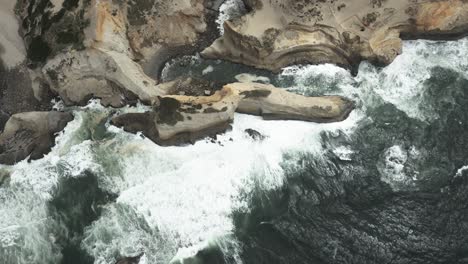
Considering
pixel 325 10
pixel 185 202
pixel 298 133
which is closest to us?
pixel 185 202

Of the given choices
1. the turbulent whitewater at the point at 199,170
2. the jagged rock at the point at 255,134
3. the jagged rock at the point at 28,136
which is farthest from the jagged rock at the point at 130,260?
the jagged rock at the point at 255,134

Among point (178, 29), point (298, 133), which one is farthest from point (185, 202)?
point (178, 29)

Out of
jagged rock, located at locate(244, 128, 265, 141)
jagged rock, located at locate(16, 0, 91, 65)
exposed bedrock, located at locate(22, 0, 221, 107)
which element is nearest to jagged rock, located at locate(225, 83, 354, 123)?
jagged rock, located at locate(244, 128, 265, 141)

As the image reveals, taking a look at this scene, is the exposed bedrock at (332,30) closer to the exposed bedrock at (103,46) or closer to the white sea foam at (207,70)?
the white sea foam at (207,70)

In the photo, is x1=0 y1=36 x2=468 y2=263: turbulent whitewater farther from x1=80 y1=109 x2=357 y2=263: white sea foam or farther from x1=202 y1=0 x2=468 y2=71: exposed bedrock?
x1=202 y1=0 x2=468 y2=71: exposed bedrock

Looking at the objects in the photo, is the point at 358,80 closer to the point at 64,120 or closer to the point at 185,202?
the point at 185,202

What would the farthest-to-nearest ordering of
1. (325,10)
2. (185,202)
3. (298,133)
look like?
(325,10)
(298,133)
(185,202)

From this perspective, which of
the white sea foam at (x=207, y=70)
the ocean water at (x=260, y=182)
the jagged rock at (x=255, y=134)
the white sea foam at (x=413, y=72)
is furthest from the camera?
the white sea foam at (x=207, y=70)

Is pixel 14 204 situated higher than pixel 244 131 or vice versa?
pixel 244 131
